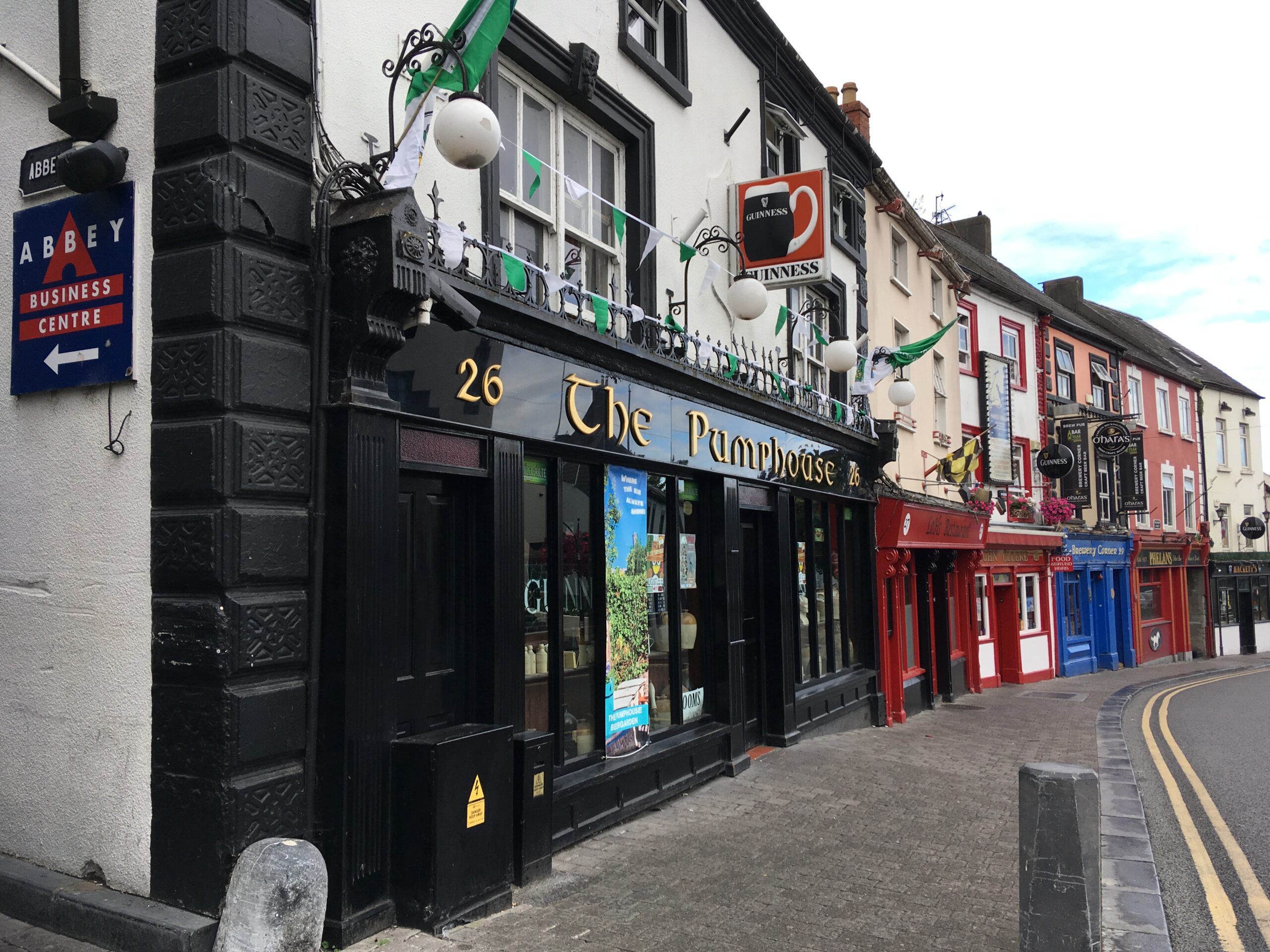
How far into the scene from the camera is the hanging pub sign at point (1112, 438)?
997 inches

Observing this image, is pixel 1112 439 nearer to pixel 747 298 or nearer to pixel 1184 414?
pixel 1184 414

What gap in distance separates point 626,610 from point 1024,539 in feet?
54.2

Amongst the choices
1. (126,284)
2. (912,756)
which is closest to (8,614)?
(126,284)

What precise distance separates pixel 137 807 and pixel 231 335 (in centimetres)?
239

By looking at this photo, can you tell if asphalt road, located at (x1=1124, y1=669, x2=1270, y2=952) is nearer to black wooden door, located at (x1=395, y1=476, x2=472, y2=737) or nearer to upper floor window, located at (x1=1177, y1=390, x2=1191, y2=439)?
black wooden door, located at (x1=395, y1=476, x2=472, y2=737)

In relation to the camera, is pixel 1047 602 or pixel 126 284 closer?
pixel 126 284

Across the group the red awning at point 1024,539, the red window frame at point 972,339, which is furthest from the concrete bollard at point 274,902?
the red window frame at point 972,339

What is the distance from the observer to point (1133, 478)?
27.2 metres

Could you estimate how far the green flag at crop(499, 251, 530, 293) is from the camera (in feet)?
19.9

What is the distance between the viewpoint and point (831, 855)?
21.4 ft

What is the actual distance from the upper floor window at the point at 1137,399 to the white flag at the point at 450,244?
96.2 ft

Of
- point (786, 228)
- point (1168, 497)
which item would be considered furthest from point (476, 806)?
point (1168, 497)

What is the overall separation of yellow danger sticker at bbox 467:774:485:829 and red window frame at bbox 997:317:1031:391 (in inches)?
855

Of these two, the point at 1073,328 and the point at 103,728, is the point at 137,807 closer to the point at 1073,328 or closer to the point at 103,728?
the point at 103,728
